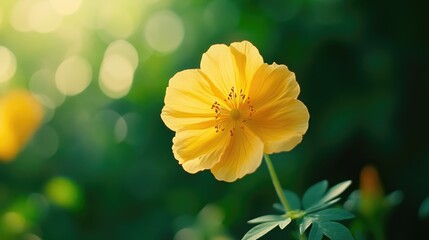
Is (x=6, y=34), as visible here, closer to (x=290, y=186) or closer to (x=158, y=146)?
(x=158, y=146)

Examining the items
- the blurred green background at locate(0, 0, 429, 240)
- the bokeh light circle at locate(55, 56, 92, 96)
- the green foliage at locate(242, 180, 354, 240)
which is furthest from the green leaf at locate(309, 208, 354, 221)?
the bokeh light circle at locate(55, 56, 92, 96)

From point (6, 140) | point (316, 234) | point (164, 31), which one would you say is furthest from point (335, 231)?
point (164, 31)

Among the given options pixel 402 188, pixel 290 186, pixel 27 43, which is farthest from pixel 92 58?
pixel 402 188

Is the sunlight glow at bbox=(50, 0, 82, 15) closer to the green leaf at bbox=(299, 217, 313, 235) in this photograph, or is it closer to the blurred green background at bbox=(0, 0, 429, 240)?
the blurred green background at bbox=(0, 0, 429, 240)

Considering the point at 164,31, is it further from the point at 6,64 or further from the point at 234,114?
the point at 234,114

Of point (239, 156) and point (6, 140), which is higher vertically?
point (6, 140)

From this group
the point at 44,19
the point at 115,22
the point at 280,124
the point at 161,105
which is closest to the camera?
the point at 280,124

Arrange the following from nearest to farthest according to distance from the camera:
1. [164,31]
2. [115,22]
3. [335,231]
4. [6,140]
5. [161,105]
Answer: [335,231]
[6,140]
[161,105]
[164,31]
[115,22]

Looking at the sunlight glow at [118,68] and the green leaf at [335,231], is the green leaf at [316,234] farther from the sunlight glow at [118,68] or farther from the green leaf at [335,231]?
the sunlight glow at [118,68]
